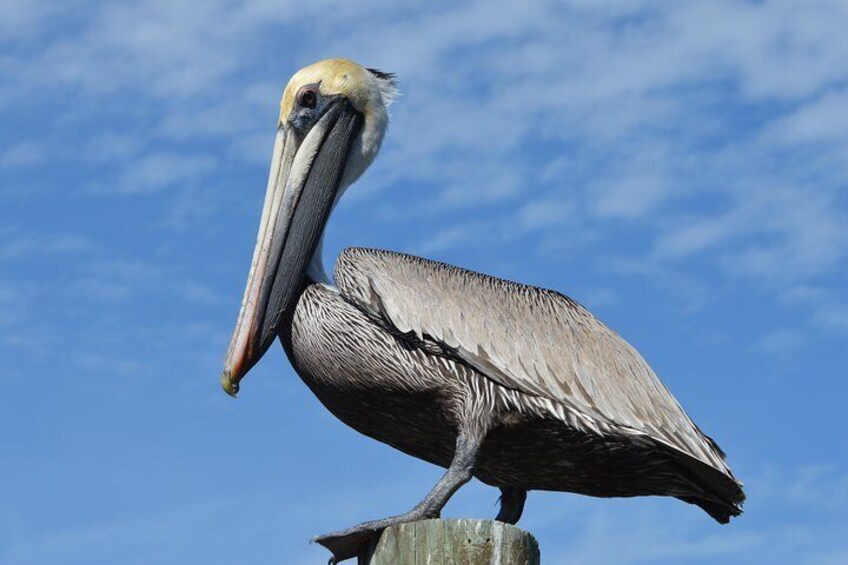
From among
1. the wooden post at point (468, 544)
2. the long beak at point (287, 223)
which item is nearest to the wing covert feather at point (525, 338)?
the long beak at point (287, 223)

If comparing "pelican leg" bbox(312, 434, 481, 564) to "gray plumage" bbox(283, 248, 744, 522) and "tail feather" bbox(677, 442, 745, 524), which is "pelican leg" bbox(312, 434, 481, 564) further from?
"tail feather" bbox(677, 442, 745, 524)

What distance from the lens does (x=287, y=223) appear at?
700cm

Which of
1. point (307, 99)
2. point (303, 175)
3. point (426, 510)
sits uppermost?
point (307, 99)

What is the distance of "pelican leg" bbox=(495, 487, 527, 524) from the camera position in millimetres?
6777

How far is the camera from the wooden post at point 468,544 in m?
4.93

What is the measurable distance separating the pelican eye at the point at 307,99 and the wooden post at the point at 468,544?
3.02 m

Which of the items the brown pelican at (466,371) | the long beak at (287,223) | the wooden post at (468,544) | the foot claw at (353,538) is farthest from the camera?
the long beak at (287,223)

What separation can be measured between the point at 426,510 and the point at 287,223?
184 centimetres

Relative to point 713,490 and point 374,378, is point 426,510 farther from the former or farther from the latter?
point 713,490

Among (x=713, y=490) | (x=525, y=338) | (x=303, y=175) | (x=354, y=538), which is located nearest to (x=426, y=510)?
(x=354, y=538)

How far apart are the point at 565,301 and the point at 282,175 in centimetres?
161

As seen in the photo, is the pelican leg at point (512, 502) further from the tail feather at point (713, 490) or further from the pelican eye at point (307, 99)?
the pelican eye at point (307, 99)

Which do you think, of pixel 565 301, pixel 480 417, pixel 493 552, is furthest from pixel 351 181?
pixel 493 552

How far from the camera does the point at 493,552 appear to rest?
4.93 metres
